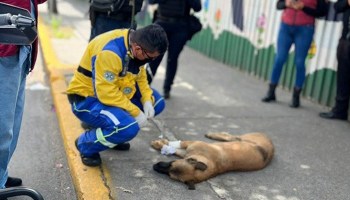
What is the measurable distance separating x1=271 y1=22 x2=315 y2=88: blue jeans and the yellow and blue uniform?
8.92 ft

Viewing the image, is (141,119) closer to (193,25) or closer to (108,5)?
(108,5)

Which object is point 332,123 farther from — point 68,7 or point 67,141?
point 68,7

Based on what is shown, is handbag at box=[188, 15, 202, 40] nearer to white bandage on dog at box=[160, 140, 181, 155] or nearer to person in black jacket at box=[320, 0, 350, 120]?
person in black jacket at box=[320, 0, 350, 120]

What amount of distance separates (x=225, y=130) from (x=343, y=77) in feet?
5.37

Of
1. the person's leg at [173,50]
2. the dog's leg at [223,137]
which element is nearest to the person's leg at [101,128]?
the dog's leg at [223,137]

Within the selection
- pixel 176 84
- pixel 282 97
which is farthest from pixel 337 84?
pixel 176 84

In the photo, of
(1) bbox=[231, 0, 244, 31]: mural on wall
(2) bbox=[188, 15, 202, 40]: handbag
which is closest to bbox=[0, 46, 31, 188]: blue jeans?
(2) bbox=[188, 15, 202, 40]: handbag

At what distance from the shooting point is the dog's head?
3535 millimetres

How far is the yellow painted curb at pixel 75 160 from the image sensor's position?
3371 mm

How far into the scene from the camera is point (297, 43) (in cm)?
584

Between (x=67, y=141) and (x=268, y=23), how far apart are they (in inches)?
159

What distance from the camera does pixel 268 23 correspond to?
711cm

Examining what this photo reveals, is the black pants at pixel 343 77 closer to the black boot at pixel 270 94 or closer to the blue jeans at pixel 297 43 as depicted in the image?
the blue jeans at pixel 297 43

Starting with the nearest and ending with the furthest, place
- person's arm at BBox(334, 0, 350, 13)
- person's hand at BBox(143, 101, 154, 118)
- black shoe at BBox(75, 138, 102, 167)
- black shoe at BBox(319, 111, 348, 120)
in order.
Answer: black shoe at BBox(75, 138, 102, 167), person's hand at BBox(143, 101, 154, 118), person's arm at BBox(334, 0, 350, 13), black shoe at BBox(319, 111, 348, 120)
